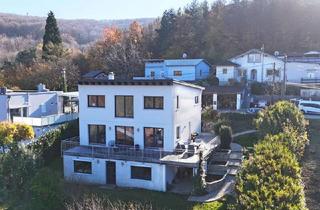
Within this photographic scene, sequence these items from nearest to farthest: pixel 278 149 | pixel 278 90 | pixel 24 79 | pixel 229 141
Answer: pixel 278 149 < pixel 229 141 < pixel 278 90 < pixel 24 79

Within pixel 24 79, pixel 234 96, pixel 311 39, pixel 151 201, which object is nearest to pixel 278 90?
pixel 234 96

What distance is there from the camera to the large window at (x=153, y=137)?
27062 mm

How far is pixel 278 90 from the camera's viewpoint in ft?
158

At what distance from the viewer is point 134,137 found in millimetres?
27719

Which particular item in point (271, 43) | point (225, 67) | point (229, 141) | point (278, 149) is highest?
point (271, 43)

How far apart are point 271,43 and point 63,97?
42349mm

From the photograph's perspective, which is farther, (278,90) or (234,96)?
(278,90)

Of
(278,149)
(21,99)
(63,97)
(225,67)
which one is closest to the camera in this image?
Answer: (278,149)

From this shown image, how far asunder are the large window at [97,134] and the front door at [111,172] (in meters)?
2.67

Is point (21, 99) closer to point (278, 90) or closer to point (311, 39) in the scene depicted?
point (278, 90)

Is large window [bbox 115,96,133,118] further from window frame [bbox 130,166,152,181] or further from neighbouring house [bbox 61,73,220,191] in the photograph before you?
window frame [bbox 130,166,152,181]

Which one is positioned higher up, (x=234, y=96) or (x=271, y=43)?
(x=271, y=43)

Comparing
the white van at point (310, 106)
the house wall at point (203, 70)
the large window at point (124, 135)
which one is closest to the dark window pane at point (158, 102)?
the large window at point (124, 135)

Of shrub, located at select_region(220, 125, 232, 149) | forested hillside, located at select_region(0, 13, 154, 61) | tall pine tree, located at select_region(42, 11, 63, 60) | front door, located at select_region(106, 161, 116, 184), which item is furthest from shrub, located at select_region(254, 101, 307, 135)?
forested hillside, located at select_region(0, 13, 154, 61)
